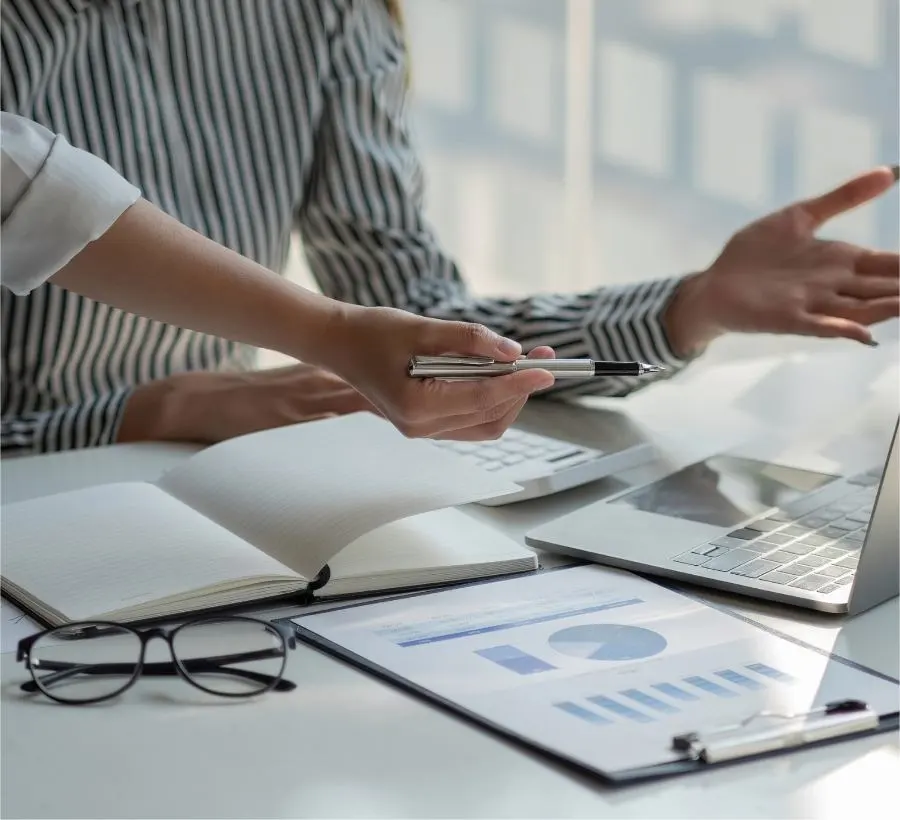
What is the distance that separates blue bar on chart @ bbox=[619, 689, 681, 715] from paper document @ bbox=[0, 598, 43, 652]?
32 centimetres

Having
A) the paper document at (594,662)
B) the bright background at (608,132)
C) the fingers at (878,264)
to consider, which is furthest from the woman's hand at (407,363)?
the bright background at (608,132)

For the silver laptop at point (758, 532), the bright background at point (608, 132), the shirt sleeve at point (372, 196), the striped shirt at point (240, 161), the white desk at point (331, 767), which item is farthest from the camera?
the bright background at point (608, 132)

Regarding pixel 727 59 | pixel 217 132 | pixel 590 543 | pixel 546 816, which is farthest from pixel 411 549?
pixel 727 59

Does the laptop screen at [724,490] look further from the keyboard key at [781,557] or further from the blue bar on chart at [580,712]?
the blue bar on chart at [580,712]

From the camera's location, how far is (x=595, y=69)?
2.79 metres

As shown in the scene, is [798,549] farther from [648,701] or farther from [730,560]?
[648,701]

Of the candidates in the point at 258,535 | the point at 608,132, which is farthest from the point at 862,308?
the point at 608,132

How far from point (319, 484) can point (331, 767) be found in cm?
31

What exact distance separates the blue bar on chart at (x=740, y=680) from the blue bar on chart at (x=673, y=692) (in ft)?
0.09

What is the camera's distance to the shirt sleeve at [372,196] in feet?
4.65

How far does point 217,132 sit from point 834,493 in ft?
2.73

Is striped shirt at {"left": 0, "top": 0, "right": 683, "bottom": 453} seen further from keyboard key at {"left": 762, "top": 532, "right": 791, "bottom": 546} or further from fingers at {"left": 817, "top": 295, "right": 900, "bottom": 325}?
keyboard key at {"left": 762, "top": 532, "right": 791, "bottom": 546}

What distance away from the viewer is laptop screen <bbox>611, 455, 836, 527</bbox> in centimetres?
88

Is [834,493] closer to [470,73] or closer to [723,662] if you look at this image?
[723,662]
